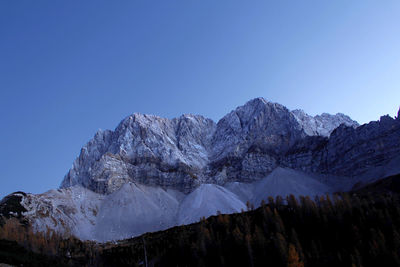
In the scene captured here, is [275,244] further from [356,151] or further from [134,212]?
[356,151]

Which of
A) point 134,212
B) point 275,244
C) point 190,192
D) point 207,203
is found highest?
point 190,192

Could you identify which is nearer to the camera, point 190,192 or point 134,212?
point 134,212

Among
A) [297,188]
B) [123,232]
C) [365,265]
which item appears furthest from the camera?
[297,188]

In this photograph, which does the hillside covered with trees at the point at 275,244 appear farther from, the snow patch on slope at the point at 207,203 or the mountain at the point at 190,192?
the snow patch on slope at the point at 207,203

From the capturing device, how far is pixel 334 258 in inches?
2960

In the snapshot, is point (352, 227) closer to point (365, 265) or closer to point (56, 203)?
point (365, 265)

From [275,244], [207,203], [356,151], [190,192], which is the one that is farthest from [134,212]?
[356,151]

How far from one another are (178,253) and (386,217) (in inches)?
2383

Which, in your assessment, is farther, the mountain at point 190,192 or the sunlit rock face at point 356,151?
the sunlit rock face at point 356,151

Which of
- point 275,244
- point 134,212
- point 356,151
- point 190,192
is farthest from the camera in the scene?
point 190,192

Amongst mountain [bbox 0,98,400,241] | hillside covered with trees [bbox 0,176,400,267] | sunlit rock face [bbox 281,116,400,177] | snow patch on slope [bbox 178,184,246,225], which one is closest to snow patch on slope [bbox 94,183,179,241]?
mountain [bbox 0,98,400,241]

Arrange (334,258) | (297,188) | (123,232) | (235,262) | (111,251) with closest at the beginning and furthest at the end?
(334,258), (235,262), (111,251), (123,232), (297,188)

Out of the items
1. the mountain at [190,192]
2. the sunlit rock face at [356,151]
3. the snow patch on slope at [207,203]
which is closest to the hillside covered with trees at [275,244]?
the mountain at [190,192]

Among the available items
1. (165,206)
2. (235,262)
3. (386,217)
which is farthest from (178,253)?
(165,206)
